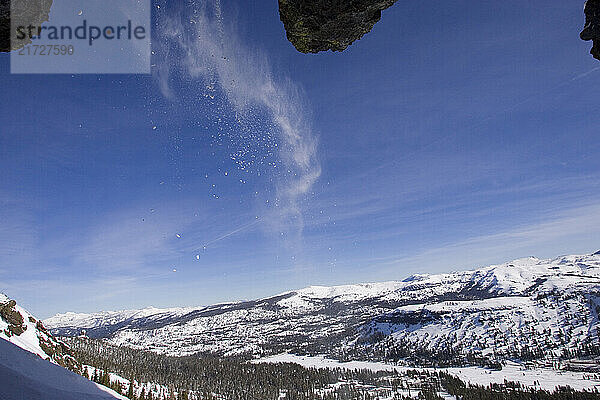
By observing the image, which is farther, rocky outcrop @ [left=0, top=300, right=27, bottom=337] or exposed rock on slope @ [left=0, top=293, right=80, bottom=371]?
rocky outcrop @ [left=0, top=300, right=27, bottom=337]

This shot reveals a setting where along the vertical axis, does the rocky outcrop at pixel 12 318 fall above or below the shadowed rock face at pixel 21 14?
below

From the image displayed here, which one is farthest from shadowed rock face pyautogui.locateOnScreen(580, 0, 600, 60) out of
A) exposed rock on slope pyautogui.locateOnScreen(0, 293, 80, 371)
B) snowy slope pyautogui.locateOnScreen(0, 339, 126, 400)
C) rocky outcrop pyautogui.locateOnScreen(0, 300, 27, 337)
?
rocky outcrop pyautogui.locateOnScreen(0, 300, 27, 337)

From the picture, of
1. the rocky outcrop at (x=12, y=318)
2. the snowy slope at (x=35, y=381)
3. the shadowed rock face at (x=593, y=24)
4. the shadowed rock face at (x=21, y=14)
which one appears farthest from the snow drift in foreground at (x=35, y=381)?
the rocky outcrop at (x=12, y=318)

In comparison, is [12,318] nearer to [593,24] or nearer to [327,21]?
[327,21]

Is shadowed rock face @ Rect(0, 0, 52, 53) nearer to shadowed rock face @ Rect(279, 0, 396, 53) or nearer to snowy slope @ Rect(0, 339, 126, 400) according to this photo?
shadowed rock face @ Rect(279, 0, 396, 53)

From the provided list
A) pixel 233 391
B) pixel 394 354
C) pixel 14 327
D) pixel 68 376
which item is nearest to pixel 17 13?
pixel 68 376

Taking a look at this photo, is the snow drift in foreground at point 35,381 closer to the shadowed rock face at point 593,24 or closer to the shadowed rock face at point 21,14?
the shadowed rock face at point 21,14

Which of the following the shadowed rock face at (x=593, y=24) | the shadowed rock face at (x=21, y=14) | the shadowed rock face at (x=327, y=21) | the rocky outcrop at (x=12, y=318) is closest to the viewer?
the shadowed rock face at (x=593, y=24)
